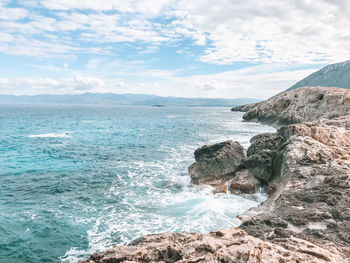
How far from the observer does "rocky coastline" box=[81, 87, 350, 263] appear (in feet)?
21.3

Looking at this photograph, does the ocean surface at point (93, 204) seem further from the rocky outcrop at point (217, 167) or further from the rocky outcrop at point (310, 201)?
the rocky outcrop at point (310, 201)

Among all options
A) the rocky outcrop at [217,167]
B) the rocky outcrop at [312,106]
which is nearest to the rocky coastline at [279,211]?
the rocky outcrop at [217,167]

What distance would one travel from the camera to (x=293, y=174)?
13.0 meters

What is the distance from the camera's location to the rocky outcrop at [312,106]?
42719mm

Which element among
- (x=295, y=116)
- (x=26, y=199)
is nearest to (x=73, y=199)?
(x=26, y=199)

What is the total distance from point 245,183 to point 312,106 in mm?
42125

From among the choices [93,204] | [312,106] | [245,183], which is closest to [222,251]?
[245,183]

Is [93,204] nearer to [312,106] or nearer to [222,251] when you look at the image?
[222,251]

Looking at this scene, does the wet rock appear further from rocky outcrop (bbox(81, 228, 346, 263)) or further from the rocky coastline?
rocky outcrop (bbox(81, 228, 346, 263))

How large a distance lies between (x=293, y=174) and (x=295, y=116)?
153ft

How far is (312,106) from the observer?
5159 cm

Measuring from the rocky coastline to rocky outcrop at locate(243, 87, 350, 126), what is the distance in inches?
1089

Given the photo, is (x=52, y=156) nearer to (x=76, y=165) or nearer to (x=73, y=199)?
(x=76, y=165)

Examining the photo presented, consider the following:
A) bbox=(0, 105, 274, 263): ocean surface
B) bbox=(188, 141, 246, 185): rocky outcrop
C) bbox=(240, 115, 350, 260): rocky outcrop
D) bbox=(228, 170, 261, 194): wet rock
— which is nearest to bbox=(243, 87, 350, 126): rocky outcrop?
bbox=(188, 141, 246, 185): rocky outcrop
